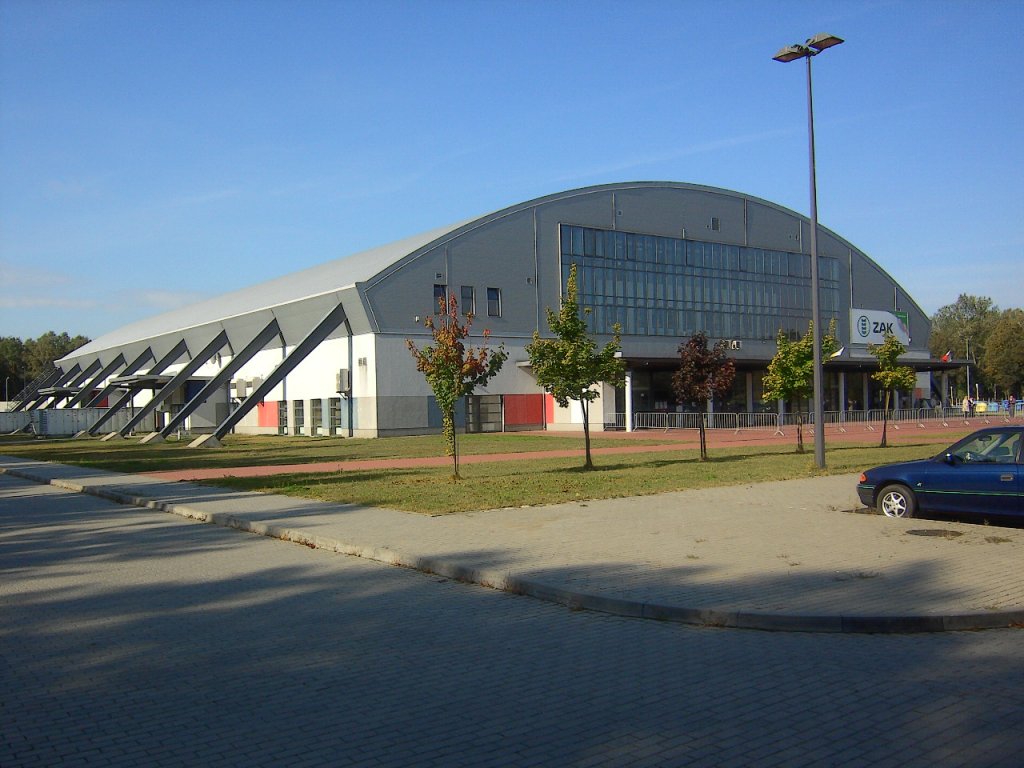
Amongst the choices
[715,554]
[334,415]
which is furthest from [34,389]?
[715,554]

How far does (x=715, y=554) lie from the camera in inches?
431

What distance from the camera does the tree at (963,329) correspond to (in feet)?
398

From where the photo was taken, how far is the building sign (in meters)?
70.1

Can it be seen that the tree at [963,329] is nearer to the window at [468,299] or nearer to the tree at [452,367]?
the window at [468,299]

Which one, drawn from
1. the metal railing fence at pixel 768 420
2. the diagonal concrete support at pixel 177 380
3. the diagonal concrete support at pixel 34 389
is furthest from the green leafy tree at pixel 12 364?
the metal railing fence at pixel 768 420

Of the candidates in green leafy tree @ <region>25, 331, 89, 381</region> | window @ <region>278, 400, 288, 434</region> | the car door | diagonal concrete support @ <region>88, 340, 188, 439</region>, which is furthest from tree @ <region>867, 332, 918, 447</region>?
green leafy tree @ <region>25, 331, 89, 381</region>

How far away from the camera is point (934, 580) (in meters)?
9.10

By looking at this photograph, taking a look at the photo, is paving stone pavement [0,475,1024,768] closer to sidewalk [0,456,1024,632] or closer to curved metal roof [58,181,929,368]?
sidewalk [0,456,1024,632]

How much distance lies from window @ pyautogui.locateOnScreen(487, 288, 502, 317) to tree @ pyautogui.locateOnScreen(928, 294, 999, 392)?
80.1m

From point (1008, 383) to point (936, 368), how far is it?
110ft

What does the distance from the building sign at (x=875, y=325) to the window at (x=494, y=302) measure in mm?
31197

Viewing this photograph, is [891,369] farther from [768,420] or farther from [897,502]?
[768,420]

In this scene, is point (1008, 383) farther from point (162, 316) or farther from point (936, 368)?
point (162, 316)

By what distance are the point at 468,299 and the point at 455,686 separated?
47711 millimetres
